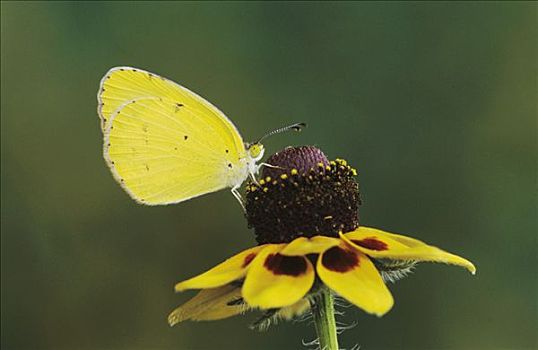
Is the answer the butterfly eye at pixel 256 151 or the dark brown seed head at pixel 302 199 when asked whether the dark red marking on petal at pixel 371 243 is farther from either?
the butterfly eye at pixel 256 151

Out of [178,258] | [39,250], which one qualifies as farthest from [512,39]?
[39,250]

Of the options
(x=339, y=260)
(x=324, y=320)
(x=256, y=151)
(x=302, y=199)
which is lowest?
(x=324, y=320)

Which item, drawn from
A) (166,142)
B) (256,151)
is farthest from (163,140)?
(256,151)

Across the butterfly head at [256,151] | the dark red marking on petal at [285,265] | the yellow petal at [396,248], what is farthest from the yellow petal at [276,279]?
the butterfly head at [256,151]

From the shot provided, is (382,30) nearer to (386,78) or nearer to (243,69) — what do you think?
(386,78)

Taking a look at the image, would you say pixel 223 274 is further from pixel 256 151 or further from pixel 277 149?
pixel 277 149
